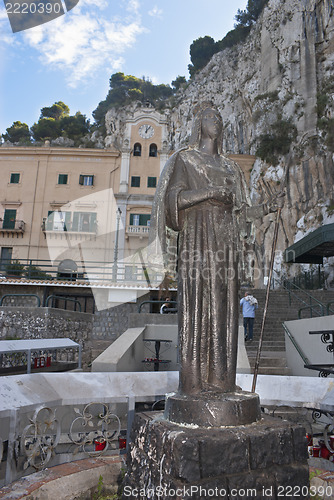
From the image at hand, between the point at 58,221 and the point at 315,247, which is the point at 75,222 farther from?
the point at 315,247

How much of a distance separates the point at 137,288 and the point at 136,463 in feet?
53.8

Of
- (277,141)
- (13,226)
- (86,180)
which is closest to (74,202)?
(86,180)

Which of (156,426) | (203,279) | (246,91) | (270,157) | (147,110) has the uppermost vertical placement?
(246,91)

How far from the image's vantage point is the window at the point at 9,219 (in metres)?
29.8

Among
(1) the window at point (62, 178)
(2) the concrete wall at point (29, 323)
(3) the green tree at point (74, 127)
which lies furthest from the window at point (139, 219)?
(3) the green tree at point (74, 127)

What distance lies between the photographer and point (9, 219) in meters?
29.9

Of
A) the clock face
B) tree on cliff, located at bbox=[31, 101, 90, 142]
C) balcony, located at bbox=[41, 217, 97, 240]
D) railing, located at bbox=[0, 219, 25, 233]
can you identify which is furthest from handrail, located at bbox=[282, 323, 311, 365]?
tree on cliff, located at bbox=[31, 101, 90, 142]

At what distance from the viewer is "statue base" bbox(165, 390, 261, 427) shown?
232cm

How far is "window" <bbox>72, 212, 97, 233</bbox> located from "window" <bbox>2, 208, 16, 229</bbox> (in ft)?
16.7

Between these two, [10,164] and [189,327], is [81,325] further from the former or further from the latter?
[10,164]

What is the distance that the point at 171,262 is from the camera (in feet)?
9.60

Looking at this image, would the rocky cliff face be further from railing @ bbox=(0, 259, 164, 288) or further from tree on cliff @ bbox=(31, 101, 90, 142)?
tree on cliff @ bbox=(31, 101, 90, 142)

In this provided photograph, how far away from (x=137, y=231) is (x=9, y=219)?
35.4 feet

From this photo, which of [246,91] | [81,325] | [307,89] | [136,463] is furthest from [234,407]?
[246,91]
